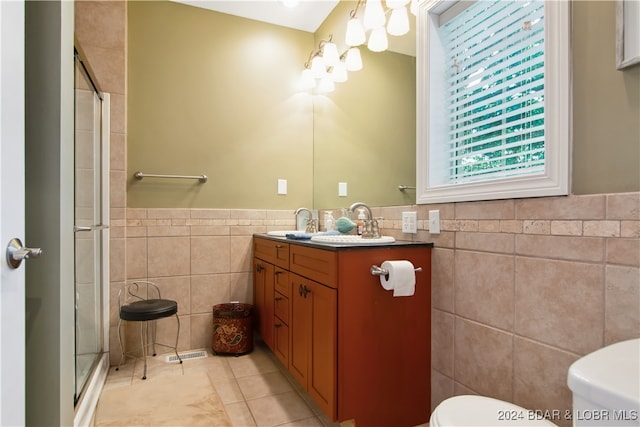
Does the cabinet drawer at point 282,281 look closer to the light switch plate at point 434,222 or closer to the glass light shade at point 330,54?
the light switch plate at point 434,222

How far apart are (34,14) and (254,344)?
7.78 feet

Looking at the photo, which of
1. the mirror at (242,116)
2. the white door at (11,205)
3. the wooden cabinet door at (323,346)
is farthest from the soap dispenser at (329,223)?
the white door at (11,205)

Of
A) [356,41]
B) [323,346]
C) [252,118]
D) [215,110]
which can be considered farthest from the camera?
[252,118]

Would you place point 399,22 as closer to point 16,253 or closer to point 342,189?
point 342,189

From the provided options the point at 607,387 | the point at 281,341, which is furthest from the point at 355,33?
the point at 607,387

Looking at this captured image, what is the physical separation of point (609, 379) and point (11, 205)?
1282 mm

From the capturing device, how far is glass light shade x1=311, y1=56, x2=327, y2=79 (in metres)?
2.79

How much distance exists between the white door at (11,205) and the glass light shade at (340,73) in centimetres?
202

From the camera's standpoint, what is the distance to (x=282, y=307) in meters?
2.17

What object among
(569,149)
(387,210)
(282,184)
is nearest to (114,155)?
(282,184)

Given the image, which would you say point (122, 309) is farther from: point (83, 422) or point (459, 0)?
point (459, 0)

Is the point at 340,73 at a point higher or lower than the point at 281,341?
higher

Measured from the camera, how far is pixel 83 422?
1689mm

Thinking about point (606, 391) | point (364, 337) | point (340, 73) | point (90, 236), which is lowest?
point (364, 337)
